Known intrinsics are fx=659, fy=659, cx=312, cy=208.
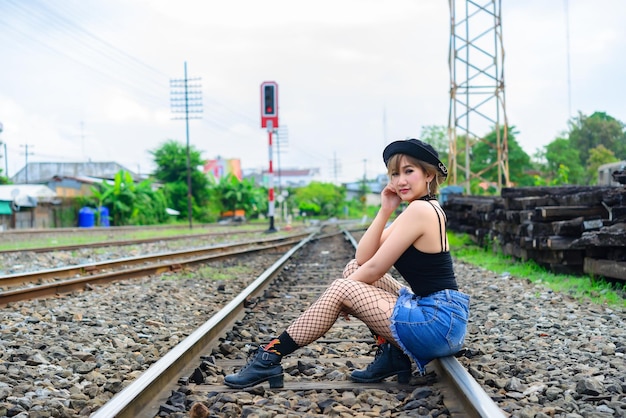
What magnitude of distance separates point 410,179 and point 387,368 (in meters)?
0.92

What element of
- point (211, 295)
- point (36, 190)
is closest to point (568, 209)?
point (211, 295)

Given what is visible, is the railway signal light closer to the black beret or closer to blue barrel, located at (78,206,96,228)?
blue barrel, located at (78,206,96,228)

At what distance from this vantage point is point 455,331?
3096 mm

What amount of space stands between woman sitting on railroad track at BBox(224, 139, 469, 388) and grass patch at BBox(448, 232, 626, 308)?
9.29ft

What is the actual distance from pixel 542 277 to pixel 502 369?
438cm

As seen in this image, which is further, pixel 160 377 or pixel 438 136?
pixel 438 136

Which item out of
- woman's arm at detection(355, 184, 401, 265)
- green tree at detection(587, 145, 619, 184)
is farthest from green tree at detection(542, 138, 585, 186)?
woman's arm at detection(355, 184, 401, 265)

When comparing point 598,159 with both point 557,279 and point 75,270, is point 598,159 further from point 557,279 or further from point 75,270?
point 75,270

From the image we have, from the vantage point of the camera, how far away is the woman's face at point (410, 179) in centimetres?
314

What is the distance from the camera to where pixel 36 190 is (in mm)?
36594

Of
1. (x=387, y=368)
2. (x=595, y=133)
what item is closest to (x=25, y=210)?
(x=387, y=368)

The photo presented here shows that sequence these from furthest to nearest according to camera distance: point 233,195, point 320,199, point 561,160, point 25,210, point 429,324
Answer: point 320,199, point 233,195, point 561,160, point 25,210, point 429,324

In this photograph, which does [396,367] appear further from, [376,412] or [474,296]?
[474,296]

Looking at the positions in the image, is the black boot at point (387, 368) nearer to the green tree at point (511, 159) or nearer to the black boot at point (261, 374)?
the black boot at point (261, 374)
